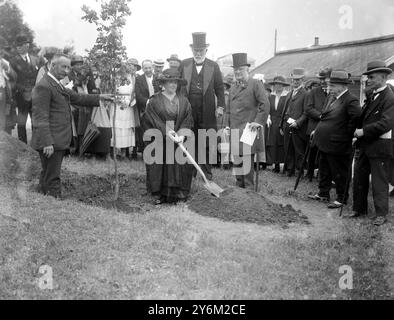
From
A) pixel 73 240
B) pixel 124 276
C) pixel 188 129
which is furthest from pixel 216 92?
pixel 124 276

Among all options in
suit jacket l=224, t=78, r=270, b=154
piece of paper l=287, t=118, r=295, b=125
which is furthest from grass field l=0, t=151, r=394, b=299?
piece of paper l=287, t=118, r=295, b=125

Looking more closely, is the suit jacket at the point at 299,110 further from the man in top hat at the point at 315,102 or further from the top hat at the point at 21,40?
the top hat at the point at 21,40

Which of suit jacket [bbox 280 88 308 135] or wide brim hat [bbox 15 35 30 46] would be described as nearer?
suit jacket [bbox 280 88 308 135]

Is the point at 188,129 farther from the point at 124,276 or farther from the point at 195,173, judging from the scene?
the point at 124,276

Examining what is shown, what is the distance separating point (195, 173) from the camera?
9617mm

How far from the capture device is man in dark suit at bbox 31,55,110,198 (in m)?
7.00

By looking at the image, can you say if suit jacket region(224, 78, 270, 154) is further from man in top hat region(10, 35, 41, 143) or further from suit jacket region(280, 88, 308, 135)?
man in top hat region(10, 35, 41, 143)

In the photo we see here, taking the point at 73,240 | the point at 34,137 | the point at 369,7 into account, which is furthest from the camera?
the point at 369,7

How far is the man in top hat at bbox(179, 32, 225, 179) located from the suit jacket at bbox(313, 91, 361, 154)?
2.01 m

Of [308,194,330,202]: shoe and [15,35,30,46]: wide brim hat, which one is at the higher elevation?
[15,35,30,46]: wide brim hat

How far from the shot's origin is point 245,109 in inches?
341

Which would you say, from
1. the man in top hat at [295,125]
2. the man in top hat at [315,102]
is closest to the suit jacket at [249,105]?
the man in top hat at [315,102]

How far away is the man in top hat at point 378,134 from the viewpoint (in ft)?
22.7
